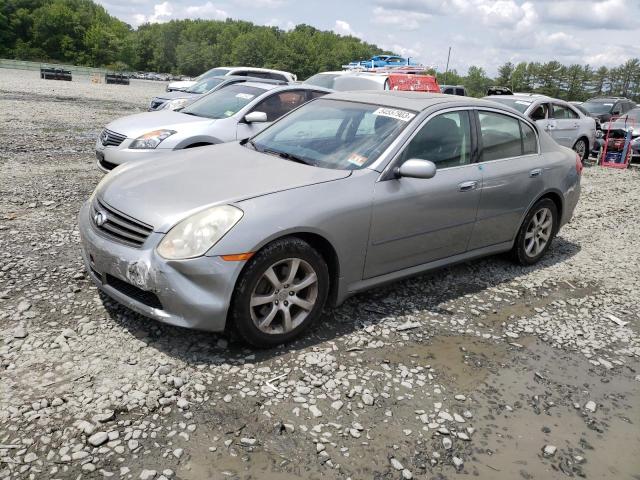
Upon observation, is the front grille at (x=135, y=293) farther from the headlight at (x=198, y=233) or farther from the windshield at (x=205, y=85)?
the windshield at (x=205, y=85)

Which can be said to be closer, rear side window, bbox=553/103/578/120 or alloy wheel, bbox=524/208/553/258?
alloy wheel, bbox=524/208/553/258

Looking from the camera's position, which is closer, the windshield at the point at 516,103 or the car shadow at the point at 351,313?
the car shadow at the point at 351,313

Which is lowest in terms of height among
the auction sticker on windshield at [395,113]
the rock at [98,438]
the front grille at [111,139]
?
the rock at [98,438]

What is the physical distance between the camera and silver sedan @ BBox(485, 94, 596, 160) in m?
12.4

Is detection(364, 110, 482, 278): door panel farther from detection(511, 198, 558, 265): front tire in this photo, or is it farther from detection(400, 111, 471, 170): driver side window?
detection(511, 198, 558, 265): front tire

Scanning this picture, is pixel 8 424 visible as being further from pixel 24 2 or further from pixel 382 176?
pixel 24 2

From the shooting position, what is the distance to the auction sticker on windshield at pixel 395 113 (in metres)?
4.38

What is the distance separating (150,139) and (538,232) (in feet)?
16.0

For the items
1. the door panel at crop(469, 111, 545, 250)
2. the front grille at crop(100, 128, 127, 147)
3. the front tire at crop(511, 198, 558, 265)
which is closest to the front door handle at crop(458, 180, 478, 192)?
the door panel at crop(469, 111, 545, 250)

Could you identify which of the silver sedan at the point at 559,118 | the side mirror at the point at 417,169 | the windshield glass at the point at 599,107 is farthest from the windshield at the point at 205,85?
the windshield glass at the point at 599,107

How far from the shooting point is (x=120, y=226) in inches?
140

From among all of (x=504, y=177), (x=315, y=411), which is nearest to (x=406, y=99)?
(x=504, y=177)

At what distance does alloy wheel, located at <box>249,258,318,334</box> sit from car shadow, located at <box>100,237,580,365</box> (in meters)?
0.18

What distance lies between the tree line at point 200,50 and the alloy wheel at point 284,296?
83355 millimetres
